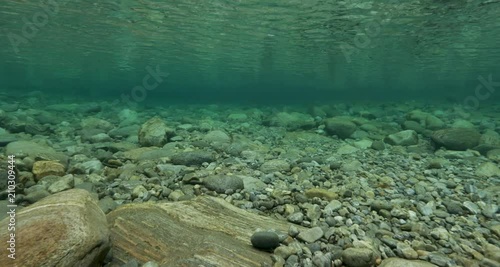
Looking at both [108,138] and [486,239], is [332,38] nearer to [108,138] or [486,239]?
[108,138]

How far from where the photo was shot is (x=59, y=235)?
98.7 inches

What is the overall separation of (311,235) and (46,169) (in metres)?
5.12

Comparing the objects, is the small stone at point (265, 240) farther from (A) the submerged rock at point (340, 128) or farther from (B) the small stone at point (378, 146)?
(A) the submerged rock at point (340, 128)

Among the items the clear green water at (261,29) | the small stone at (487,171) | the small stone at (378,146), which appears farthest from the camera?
the clear green water at (261,29)

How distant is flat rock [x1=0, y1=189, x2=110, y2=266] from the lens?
2.38 metres

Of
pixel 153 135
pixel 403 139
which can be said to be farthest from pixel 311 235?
pixel 403 139

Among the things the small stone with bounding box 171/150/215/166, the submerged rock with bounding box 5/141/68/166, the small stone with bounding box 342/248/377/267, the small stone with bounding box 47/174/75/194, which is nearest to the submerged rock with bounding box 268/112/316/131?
the small stone with bounding box 171/150/215/166

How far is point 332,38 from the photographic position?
2394 cm

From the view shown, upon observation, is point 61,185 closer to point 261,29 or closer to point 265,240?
point 265,240

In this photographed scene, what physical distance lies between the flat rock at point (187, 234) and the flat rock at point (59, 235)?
33cm

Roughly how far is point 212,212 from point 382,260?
2.13 meters

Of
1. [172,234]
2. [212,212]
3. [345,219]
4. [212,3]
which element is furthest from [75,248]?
[212,3]

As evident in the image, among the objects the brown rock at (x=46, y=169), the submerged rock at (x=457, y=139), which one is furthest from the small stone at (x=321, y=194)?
the submerged rock at (x=457, y=139)

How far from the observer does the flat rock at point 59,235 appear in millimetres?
2375
